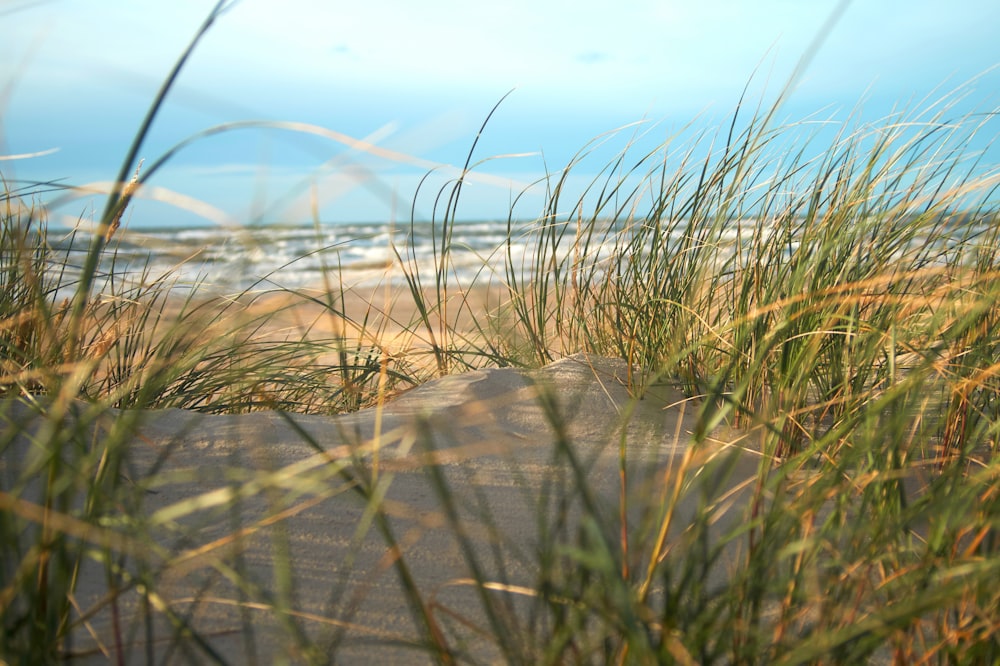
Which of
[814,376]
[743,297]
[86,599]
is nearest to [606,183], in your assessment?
[743,297]

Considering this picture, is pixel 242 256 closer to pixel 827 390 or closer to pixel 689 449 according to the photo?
pixel 689 449

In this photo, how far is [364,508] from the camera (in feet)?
4.20

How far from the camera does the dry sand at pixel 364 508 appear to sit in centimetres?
86

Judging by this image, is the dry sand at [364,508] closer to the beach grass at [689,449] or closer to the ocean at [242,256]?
the beach grass at [689,449]

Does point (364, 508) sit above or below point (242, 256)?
below

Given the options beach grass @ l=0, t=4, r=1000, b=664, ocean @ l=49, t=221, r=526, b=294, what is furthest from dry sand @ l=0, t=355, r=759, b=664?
ocean @ l=49, t=221, r=526, b=294

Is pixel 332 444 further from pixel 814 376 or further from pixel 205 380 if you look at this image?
pixel 814 376

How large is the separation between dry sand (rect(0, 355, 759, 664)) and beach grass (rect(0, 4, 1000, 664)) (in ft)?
0.06

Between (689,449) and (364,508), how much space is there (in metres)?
0.59

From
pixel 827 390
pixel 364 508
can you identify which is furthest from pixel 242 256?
pixel 827 390

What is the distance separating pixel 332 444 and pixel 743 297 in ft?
3.02

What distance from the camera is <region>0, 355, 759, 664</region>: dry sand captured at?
86 centimetres

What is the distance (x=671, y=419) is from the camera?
1.72 meters

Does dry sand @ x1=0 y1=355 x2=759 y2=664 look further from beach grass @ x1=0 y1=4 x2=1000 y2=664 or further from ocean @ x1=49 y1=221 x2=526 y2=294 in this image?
ocean @ x1=49 y1=221 x2=526 y2=294
